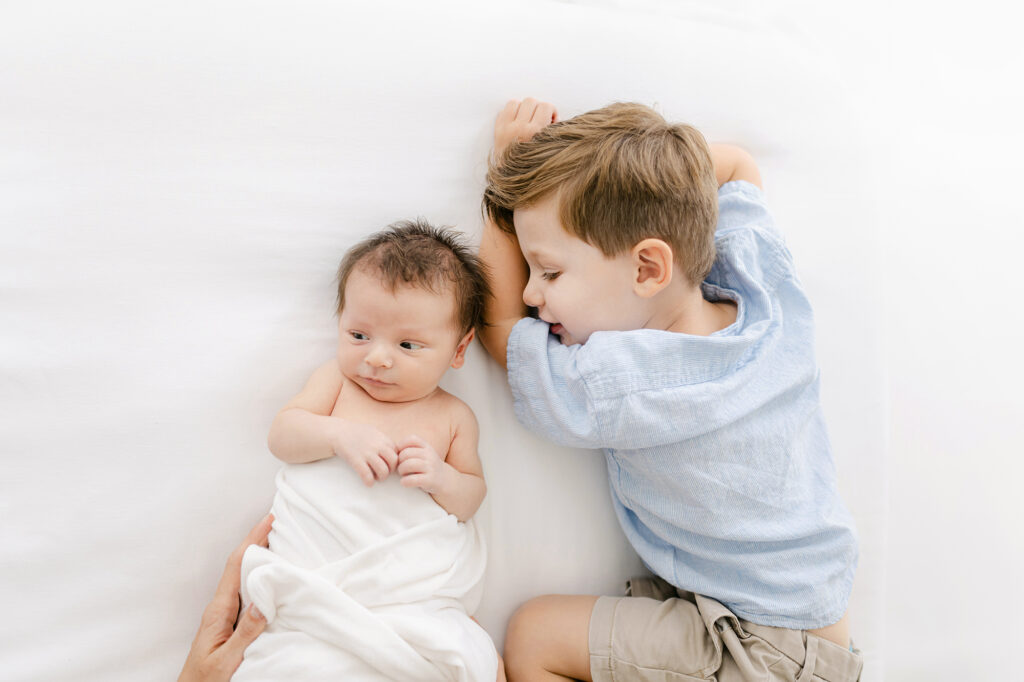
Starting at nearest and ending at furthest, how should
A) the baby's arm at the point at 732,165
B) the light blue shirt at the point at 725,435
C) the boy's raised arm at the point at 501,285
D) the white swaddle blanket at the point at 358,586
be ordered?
1. the white swaddle blanket at the point at 358,586
2. the light blue shirt at the point at 725,435
3. the boy's raised arm at the point at 501,285
4. the baby's arm at the point at 732,165

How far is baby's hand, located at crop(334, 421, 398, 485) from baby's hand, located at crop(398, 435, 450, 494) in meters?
0.02

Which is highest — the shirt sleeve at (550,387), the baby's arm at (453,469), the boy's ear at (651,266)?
the boy's ear at (651,266)

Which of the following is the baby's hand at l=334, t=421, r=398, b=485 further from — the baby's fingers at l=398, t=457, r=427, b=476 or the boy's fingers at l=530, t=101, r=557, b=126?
the boy's fingers at l=530, t=101, r=557, b=126

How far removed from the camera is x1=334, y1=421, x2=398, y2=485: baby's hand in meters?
0.98

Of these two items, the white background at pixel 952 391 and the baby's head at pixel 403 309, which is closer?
the baby's head at pixel 403 309

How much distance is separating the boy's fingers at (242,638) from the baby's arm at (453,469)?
0.26m

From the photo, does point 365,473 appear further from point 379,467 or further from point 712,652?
point 712,652

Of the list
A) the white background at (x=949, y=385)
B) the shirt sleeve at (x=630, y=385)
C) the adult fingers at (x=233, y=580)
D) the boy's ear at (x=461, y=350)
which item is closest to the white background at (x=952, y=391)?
the white background at (x=949, y=385)

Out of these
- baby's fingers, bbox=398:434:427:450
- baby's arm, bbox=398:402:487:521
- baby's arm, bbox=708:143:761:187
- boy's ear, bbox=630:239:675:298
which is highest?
baby's arm, bbox=708:143:761:187

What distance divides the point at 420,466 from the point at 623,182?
49 centimetres

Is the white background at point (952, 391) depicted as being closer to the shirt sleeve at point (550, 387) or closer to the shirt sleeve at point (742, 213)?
the shirt sleeve at point (742, 213)

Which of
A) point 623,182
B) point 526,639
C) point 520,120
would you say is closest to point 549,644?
point 526,639

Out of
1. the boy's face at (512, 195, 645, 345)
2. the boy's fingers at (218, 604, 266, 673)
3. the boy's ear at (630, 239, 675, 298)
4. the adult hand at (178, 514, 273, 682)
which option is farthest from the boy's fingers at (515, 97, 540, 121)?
the boy's fingers at (218, 604, 266, 673)

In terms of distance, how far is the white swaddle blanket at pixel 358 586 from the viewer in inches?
36.9
